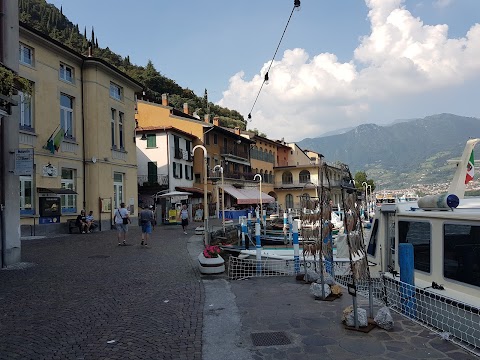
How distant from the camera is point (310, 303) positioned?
7.11 metres

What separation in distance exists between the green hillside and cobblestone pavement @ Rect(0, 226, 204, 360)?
45.9 m

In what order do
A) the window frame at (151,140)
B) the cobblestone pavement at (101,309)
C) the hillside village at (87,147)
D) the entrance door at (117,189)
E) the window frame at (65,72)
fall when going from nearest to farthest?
the cobblestone pavement at (101,309), the hillside village at (87,147), the window frame at (65,72), the entrance door at (117,189), the window frame at (151,140)

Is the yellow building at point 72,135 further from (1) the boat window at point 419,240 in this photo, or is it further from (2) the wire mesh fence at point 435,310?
(2) the wire mesh fence at point 435,310

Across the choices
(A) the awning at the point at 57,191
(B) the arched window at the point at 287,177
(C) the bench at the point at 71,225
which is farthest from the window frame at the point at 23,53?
(B) the arched window at the point at 287,177

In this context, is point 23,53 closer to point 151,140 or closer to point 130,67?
point 151,140

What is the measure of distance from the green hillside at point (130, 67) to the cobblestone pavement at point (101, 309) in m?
45.9

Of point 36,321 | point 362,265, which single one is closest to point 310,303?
point 362,265

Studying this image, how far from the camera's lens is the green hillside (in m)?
68.4

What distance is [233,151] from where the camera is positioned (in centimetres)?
4966

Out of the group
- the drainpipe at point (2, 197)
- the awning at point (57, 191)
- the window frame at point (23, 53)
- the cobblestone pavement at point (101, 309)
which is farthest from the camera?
the awning at point (57, 191)

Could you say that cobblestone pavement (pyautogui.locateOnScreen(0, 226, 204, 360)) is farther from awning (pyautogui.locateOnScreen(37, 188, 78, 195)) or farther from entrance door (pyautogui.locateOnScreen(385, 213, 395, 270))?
awning (pyautogui.locateOnScreen(37, 188, 78, 195))

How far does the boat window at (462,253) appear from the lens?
18.2 ft

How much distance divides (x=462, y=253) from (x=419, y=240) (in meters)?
1.02

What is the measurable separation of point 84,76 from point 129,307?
20.4 meters
